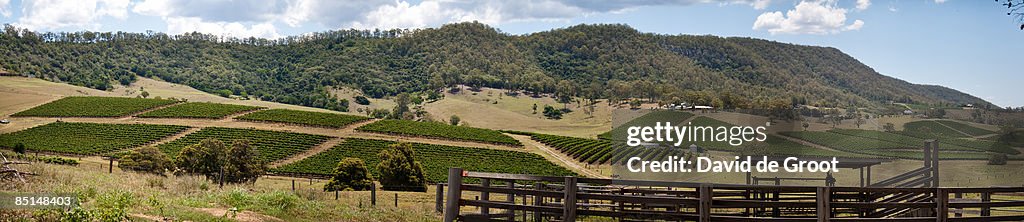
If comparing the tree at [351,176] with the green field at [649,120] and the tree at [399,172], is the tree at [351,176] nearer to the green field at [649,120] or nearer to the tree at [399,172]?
the tree at [399,172]

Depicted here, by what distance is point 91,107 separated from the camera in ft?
297

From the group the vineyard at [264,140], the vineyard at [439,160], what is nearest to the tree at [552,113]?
the vineyard at [439,160]

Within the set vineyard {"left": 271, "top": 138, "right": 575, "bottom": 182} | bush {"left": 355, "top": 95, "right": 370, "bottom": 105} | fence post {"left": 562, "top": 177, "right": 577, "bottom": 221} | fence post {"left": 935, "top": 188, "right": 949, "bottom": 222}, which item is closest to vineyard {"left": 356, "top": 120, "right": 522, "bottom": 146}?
vineyard {"left": 271, "top": 138, "right": 575, "bottom": 182}

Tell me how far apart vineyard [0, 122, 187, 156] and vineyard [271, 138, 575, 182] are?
1554 cm

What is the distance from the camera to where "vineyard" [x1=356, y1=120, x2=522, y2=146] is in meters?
88.3

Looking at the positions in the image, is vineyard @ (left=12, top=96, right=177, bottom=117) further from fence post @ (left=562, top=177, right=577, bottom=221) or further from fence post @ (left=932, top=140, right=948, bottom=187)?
fence post @ (left=562, top=177, right=577, bottom=221)

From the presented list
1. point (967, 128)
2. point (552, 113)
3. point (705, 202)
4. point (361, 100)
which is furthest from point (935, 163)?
point (361, 100)

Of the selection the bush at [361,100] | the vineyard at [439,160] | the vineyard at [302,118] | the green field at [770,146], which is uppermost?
the bush at [361,100]

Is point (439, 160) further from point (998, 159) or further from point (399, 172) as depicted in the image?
point (998, 159)

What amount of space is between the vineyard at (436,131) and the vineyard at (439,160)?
17.2ft

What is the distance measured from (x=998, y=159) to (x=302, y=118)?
7793 cm

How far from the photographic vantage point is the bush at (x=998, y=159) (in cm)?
2133

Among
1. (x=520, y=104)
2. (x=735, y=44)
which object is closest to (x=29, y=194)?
(x=520, y=104)

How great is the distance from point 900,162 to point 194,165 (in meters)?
38.4
